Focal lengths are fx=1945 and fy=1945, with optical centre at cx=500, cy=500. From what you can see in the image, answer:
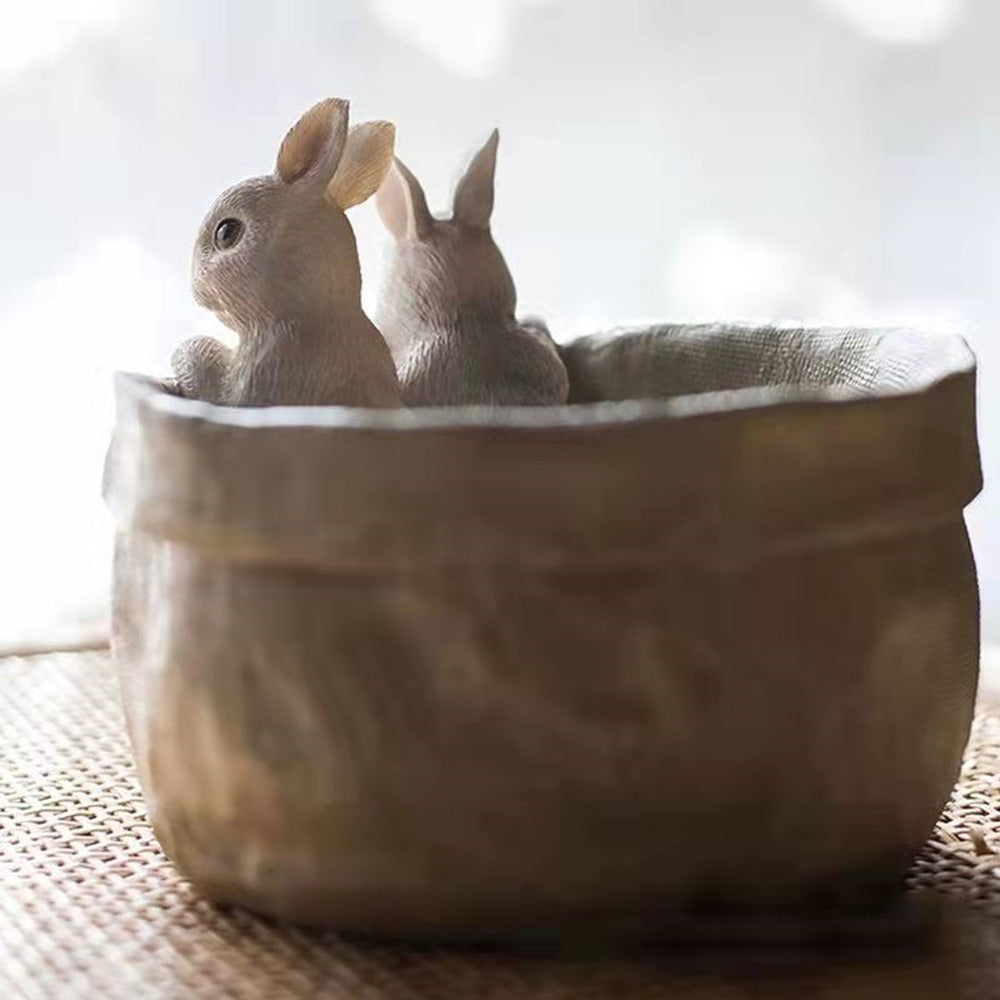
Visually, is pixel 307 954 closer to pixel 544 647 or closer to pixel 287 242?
pixel 544 647

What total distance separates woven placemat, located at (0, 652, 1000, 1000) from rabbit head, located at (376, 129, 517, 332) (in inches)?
8.7

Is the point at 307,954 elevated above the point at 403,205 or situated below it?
below

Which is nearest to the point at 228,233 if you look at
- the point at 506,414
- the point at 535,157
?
the point at 506,414

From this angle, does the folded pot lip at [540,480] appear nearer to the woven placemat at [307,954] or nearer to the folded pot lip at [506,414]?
the folded pot lip at [506,414]

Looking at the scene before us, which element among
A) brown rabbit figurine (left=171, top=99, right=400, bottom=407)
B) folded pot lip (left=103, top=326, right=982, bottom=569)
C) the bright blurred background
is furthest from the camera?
the bright blurred background

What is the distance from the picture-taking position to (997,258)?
1221mm

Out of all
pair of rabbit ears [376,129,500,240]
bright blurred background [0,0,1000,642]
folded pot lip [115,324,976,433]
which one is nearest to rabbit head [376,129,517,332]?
pair of rabbit ears [376,129,500,240]

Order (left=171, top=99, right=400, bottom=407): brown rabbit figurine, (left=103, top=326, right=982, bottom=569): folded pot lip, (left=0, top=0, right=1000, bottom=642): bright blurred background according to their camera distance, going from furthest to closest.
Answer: (left=0, top=0, right=1000, bottom=642): bright blurred background → (left=171, top=99, right=400, bottom=407): brown rabbit figurine → (left=103, top=326, right=982, bottom=569): folded pot lip

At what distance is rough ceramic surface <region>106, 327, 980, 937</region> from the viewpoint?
0.52 m

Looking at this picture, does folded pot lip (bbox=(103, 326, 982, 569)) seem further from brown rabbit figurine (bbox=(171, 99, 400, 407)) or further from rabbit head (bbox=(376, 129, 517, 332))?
rabbit head (bbox=(376, 129, 517, 332))

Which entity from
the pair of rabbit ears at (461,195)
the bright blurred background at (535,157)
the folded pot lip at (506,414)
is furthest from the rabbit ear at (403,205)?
→ the bright blurred background at (535,157)

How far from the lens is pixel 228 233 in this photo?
0.68 meters

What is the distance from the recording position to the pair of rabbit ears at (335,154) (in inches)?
26.4

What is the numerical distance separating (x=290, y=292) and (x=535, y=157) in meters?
0.64
